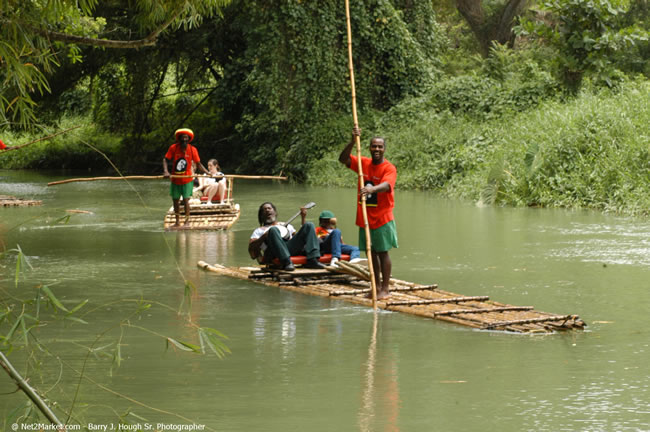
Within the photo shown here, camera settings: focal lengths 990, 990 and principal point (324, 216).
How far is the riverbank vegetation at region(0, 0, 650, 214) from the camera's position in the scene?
18.3 m

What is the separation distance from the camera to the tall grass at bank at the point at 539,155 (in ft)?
55.9

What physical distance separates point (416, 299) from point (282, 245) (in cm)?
193

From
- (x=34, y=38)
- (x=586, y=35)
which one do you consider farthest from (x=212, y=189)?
(x=586, y=35)

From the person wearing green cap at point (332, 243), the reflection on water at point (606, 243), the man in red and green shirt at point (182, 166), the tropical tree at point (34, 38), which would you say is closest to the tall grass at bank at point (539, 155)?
the reflection on water at point (606, 243)

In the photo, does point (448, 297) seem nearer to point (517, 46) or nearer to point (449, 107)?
point (449, 107)

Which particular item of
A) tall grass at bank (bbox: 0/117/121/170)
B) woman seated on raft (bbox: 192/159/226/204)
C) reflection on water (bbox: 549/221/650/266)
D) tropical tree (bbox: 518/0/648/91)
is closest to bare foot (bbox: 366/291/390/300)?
reflection on water (bbox: 549/221/650/266)

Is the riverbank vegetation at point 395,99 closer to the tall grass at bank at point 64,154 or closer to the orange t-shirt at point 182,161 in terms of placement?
the tall grass at bank at point 64,154

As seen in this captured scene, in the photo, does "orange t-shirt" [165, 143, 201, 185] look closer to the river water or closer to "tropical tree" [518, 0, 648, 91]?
the river water

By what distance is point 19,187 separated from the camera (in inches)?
995

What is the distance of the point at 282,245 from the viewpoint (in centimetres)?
984

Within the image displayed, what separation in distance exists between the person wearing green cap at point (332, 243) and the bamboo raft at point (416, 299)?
0.24m

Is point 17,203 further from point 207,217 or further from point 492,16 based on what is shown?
point 492,16

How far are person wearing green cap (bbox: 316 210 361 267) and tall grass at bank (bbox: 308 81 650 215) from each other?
715 cm

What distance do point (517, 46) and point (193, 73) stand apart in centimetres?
1526
